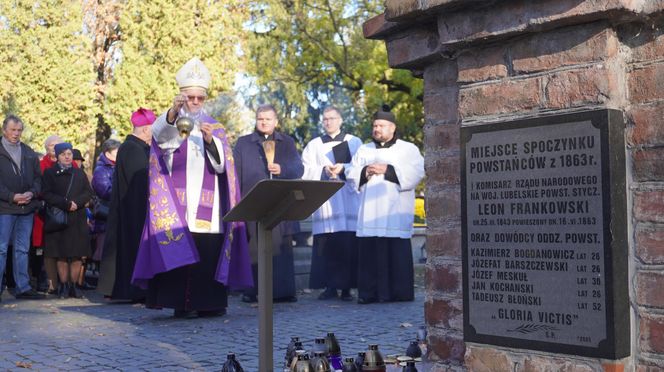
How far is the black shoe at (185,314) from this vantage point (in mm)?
9211

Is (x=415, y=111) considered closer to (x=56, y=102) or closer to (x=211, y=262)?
(x=56, y=102)

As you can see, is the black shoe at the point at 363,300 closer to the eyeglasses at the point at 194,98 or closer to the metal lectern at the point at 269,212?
the eyeglasses at the point at 194,98

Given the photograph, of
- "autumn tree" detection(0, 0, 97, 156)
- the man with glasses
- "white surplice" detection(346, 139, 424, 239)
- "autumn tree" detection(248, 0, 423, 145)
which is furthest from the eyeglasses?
"autumn tree" detection(0, 0, 97, 156)

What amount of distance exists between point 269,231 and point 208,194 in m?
4.82

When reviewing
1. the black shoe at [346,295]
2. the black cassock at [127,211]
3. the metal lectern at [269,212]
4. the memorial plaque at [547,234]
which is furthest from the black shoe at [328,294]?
the memorial plaque at [547,234]

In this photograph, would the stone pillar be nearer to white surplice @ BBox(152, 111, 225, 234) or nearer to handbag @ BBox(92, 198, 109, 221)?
white surplice @ BBox(152, 111, 225, 234)

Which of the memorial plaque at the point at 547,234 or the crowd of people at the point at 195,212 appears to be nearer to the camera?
the memorial plaque at the point at 547,234

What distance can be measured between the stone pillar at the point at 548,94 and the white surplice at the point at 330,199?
25.2ft

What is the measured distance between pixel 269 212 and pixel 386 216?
6.22m

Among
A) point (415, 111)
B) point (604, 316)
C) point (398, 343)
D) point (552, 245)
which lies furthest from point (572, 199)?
point (415, 111)

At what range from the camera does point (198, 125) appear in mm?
9188

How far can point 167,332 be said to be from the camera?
8055 millimetres

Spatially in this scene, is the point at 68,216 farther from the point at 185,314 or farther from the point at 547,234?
the point at 547,234

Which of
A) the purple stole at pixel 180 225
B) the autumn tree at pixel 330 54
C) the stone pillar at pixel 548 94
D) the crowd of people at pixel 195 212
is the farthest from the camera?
the autumn tree at pixel 330 54
